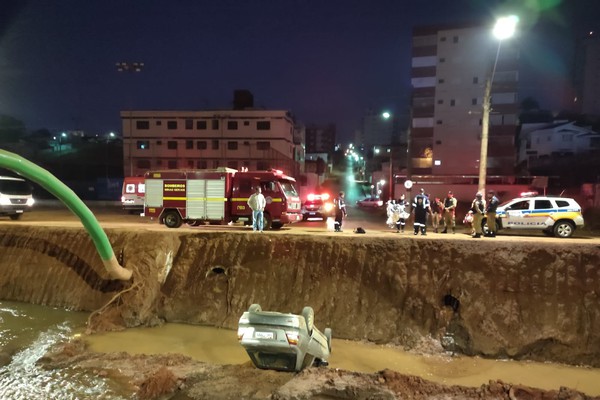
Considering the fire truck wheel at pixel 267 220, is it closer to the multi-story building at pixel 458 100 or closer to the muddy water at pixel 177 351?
the muddy water at pixel 177 351

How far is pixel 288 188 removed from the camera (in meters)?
16.9

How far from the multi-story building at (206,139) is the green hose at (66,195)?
110 feet

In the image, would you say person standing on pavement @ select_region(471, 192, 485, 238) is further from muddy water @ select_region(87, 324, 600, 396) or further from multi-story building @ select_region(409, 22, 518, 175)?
multi-story building @ select_region(409, 22, 518, 175)

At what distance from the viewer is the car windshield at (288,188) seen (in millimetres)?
16484

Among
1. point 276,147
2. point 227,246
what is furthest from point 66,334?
point 276,147

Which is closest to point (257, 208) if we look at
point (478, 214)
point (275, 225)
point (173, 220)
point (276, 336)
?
point (275, 225)

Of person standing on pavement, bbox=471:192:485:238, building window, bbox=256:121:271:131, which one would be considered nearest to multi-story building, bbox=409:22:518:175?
building window, bbox=256:121:271:131

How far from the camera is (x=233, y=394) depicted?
21.0 ft

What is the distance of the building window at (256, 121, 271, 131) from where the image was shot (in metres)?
44.8

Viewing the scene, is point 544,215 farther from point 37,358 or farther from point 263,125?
point 263,125

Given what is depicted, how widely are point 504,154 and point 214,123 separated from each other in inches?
1209

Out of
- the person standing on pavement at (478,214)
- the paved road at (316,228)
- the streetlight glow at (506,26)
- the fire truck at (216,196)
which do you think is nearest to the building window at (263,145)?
the paved road at (316,228)

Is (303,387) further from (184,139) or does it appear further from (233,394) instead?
(184,139)

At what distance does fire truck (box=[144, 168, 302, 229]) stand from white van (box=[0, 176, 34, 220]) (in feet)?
24.8
